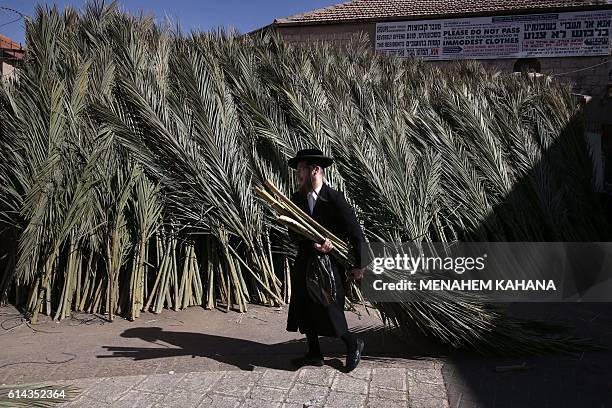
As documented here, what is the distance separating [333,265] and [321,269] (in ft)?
0.40

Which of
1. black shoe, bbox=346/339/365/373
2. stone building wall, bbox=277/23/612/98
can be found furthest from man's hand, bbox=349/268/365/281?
stone building wall, bbox=277/23/612/98

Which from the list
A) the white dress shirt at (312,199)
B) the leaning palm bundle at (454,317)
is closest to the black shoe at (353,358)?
the leaning palm bundle at (454,317)

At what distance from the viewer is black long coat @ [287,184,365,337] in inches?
142

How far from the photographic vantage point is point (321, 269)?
359 cm

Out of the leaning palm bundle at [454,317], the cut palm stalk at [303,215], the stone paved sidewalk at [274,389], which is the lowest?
the stone paved sidewalk at [274,389]

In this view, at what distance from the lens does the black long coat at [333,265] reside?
3605 millimetres

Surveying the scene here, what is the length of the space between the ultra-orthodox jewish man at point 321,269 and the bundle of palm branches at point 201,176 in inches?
14.9

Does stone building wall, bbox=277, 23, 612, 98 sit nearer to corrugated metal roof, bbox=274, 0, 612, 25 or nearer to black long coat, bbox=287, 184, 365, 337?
corrugated metal roof, bbox=274, 0, 612, 25

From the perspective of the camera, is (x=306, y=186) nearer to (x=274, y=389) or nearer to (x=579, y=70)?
(x=274, y=389)

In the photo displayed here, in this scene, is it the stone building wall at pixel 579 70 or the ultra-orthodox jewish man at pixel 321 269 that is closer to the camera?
the ultra-orthodox jewish man at pixel 321 269

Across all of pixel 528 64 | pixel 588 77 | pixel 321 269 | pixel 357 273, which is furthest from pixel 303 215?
pixel 528 64

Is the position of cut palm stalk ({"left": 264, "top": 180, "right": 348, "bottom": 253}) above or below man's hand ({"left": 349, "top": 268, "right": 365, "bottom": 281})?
above

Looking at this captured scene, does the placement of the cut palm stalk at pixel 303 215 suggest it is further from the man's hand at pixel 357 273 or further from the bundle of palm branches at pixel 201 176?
the bundle of palm branches at pixel 201 176

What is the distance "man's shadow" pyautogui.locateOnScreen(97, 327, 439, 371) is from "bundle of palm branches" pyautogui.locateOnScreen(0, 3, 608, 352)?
0.30m
